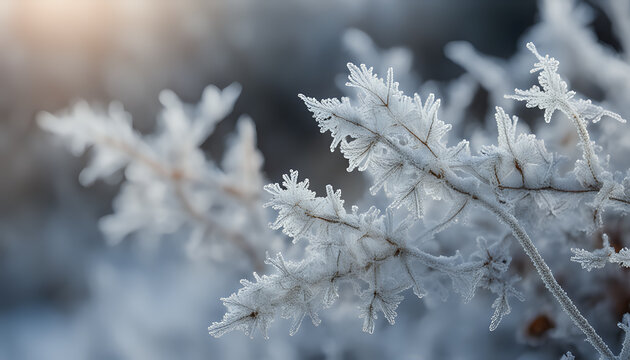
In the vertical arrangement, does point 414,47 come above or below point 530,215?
above

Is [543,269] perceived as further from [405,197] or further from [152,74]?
[152,74]

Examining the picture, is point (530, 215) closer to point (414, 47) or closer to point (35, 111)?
point (414, 47)

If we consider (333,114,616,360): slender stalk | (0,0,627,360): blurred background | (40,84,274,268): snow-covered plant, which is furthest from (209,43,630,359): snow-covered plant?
(0,0,627,360): blurred background

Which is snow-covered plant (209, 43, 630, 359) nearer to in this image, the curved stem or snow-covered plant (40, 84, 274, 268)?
the curved stem

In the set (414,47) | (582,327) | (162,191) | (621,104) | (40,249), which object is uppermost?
(414,47)

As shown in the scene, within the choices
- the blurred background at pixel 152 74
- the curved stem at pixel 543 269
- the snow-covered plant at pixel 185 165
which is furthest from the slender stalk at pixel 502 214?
the blurred background at pixel 152 74

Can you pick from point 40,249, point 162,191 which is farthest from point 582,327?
point 40,249
